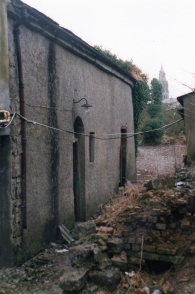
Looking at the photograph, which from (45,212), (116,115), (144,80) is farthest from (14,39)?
(144,80)

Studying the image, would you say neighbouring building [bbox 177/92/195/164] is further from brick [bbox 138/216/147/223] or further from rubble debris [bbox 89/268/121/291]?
rubble debris [bbox 89/268/121/291]

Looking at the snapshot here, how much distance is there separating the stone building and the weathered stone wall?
0.02 meters

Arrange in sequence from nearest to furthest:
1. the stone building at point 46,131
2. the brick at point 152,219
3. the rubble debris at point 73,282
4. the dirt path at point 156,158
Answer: the rubble debris at point 73,282 → the brick at point 152,219 → the stone building at point 46,131 → the dirt path at point 156,158

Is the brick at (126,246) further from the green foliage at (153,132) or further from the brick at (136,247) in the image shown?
the green foliage at (153,132)

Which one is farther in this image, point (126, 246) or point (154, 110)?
point (154, 110)

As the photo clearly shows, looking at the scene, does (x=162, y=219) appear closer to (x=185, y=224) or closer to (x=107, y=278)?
(x=185, y=224)

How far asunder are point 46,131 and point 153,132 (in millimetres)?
20497

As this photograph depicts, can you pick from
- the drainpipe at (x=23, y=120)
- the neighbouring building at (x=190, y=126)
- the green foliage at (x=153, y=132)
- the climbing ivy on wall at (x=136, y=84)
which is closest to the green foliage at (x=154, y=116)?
the green foliage at (x=153, y=132)

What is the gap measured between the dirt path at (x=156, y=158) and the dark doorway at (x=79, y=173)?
696 centimetres

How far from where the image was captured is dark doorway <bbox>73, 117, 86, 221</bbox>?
10.7 meters

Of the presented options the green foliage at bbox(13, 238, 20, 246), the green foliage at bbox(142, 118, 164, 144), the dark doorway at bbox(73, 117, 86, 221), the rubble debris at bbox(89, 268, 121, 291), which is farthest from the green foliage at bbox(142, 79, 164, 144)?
the rubble debris at bbox(89, 268, 121, 291)

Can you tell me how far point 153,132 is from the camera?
93.0 feet

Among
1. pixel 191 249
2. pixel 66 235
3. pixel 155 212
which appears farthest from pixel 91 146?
pixel 191 249

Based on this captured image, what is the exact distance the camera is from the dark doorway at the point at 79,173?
1068 centimetres
